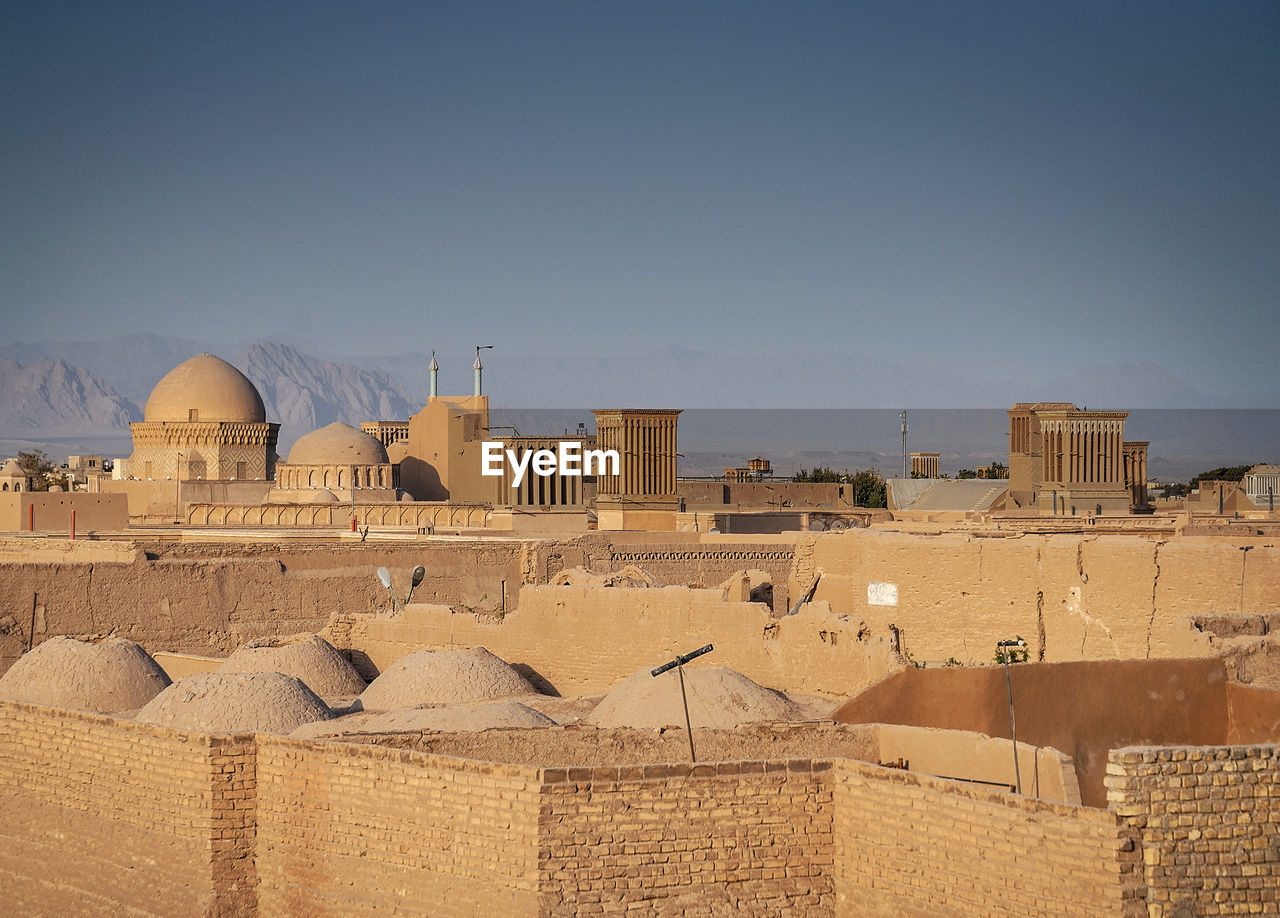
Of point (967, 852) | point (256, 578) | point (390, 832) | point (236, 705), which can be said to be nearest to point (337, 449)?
point (256, 578)

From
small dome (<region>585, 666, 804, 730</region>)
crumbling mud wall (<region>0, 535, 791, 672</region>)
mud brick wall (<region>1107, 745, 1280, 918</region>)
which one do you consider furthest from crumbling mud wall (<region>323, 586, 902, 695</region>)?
mud brick wall (<region>1107, 745, 1280, 918</region>)

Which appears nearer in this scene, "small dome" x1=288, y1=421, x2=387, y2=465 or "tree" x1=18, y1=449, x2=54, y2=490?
"small dome" x1=288, y1=421, x2=387, y2=465

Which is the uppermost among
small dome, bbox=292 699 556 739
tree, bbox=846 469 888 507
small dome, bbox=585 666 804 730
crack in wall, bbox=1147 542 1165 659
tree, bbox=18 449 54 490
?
tree, bbox=18 449 54 490

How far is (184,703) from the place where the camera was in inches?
608

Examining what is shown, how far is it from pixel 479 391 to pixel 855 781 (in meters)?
54.9

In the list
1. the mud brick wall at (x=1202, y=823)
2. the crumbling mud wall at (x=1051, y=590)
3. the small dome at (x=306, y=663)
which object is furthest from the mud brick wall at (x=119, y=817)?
the crumbling mud wall at (x=1051, y=590)

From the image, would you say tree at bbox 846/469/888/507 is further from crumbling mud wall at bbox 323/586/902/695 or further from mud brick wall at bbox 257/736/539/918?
mud brick wall at bbox 257/736/539/918

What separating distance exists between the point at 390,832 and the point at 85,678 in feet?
27.0

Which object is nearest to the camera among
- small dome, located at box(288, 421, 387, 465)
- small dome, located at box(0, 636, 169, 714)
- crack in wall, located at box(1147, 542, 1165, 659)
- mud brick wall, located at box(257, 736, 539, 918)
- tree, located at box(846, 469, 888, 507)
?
mud brick wall, located at box(257, 736, 539, 918)

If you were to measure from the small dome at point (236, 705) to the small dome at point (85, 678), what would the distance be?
228 centimetres

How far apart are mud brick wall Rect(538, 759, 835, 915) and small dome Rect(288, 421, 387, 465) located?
4032 centimetres

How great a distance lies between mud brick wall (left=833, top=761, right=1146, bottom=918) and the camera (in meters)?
8.89

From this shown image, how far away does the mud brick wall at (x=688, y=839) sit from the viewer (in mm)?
10273

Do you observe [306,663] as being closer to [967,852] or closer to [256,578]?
[256,578]
